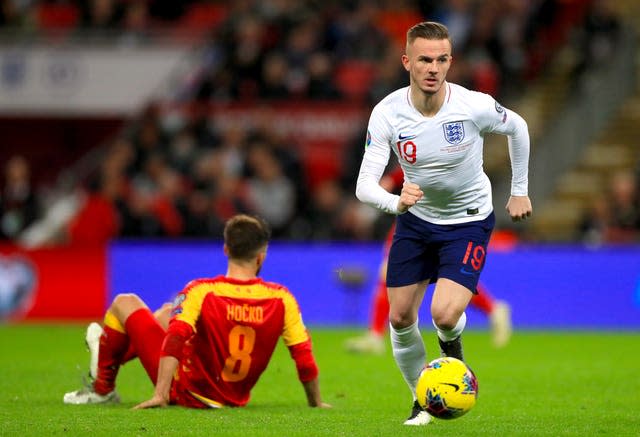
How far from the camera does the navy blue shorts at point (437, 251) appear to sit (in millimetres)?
7219

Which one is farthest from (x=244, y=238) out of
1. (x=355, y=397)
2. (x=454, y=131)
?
(x=355, y=397)

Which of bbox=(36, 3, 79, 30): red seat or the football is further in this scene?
bbox=(36, 3, 79, 30): red seat

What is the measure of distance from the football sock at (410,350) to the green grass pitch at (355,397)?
291mm

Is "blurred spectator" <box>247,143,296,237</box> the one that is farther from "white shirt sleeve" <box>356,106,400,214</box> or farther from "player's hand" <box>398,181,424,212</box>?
"player's hand" <box>398,181,424,212</box>

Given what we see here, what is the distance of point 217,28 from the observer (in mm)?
22422

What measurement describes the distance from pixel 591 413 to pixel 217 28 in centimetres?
A: 1562

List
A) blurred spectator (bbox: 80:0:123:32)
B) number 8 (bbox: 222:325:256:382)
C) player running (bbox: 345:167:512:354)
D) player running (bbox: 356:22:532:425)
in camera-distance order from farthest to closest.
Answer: blurred spectator (bbox: 80:0:123:32) < player running (bbox: 345:167:512:354) < number 8 (bbox: 222:325:256:382) < player running (bbox: 356:22:532:425)

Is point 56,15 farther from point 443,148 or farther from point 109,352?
point 443,148

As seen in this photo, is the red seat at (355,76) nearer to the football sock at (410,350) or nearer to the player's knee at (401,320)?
the football sock at (410,350)

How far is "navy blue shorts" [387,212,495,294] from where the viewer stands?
7.22 meters

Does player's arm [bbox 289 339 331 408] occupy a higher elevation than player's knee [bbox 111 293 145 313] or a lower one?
lower

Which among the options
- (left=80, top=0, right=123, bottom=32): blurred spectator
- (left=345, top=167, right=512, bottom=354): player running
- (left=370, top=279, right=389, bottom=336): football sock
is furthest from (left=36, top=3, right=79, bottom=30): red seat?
(left=370, top=279, right=389, bottom=336): football sock

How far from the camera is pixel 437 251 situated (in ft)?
24.3

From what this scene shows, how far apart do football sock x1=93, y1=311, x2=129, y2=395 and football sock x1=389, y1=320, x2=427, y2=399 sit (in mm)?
1671
